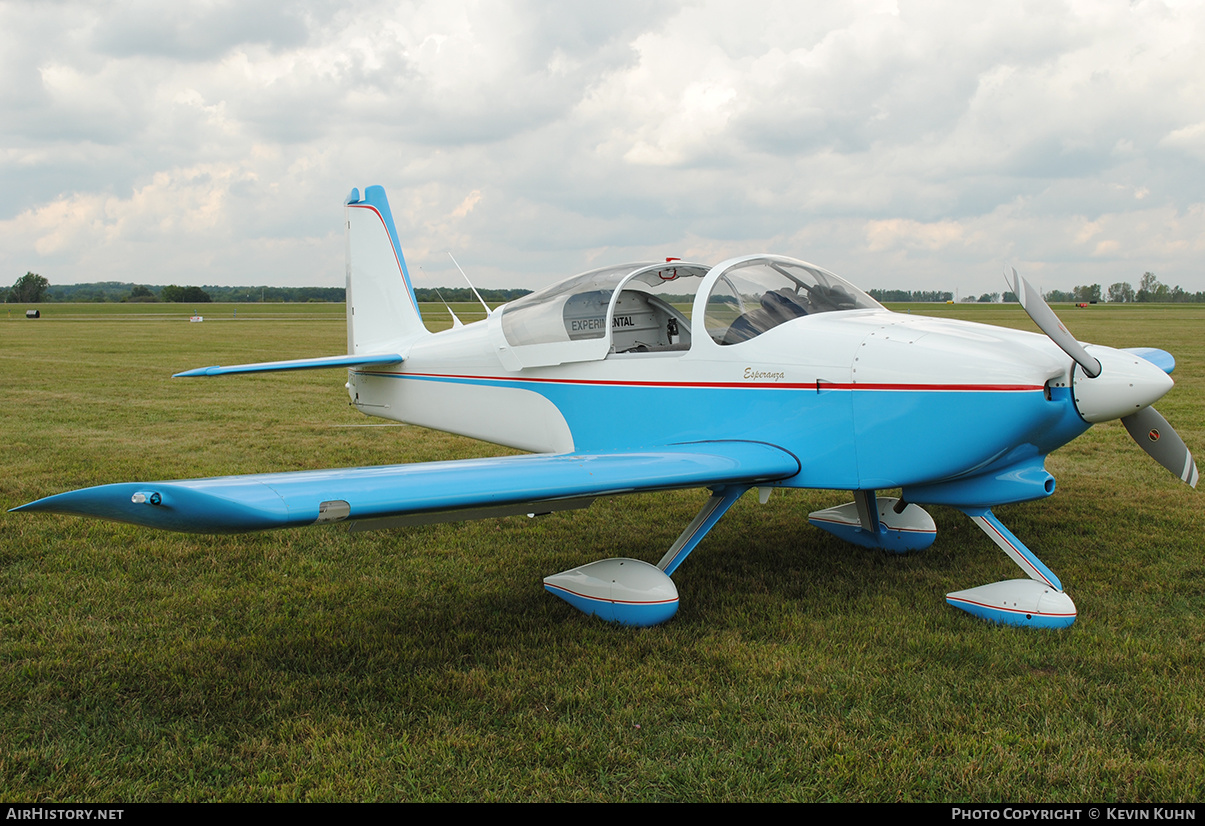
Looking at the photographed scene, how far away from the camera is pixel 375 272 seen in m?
8.02

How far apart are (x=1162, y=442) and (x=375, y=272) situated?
6513mm

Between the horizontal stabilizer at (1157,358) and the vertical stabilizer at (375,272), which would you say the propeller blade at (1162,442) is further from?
the vertical stabilizer at (375,272)

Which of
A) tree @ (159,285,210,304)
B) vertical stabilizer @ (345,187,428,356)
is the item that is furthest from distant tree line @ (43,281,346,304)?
vertical stabilizer @ (345,187,428,356)

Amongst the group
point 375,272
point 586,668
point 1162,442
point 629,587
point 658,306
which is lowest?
point 586,668

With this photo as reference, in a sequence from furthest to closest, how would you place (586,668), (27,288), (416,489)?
1. (27,288)
2. (586,668)
3. (416,489)

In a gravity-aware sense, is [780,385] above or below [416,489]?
above

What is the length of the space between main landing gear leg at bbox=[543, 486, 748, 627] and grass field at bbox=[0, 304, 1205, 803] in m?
0.11

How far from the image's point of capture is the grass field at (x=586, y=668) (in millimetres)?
3043

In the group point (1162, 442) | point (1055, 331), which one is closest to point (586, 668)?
point (1055, 331)

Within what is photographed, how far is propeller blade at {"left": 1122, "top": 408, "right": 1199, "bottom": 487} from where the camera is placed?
4938 mm

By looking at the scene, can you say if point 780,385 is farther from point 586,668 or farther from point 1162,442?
point 1162,442

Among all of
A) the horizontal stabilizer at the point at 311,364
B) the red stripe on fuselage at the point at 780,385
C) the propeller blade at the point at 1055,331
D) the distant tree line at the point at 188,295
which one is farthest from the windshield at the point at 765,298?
the distant tree line at the point at 188,295

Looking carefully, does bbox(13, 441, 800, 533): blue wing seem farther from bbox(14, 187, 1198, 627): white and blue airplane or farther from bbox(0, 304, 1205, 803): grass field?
bbox(0, 304, 1205, 803): grass field

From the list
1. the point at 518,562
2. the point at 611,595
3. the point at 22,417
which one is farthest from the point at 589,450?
the point at 22,417
